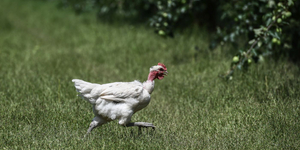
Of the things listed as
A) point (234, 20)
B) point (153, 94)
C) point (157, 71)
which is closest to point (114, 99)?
A: point (157, 71)

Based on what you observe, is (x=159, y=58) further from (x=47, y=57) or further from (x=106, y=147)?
(x=106, y=147)

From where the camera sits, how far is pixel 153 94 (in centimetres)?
614

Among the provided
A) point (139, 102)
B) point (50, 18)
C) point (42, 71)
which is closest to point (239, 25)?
point (139, 102)

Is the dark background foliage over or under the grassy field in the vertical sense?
over

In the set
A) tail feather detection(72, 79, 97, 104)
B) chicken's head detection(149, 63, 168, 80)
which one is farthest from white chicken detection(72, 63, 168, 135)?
chicken's head detection(149, 63, 168, 80)

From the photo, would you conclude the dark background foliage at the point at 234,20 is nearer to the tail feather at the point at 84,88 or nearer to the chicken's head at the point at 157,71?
the chicken's head at the point at 157,71

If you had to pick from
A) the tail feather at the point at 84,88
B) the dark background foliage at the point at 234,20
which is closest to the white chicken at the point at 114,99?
the tail feather at the point at 84,88

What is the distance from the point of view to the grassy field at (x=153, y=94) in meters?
4.13

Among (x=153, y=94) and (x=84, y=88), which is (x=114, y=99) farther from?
(x=153, y=94)

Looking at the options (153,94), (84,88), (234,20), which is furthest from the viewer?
(234,20)

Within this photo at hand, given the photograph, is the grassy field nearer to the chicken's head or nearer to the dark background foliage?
the dark background foliage

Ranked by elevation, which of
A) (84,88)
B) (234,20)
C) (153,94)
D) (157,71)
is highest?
(234,20)

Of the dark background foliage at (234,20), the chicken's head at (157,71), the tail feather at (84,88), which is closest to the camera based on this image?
the tail feather at (84,88)

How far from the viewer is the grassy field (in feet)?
13.6
